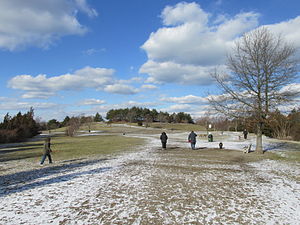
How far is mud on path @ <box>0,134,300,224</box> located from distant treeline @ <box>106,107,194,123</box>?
10711 centimetres

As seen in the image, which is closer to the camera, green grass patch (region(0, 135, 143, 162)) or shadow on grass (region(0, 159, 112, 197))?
shadow on grass (region(0, 159, 112, 197))

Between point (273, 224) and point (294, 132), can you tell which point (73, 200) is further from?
point (294, 132)

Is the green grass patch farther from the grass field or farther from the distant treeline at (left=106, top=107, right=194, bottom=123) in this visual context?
the distant treeline at (left=106, top=107, right=194, bottom=123)

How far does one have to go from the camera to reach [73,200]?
6.59m

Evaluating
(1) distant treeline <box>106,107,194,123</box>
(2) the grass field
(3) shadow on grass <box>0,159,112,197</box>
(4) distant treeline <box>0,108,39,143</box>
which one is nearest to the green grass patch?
(2) the grass field

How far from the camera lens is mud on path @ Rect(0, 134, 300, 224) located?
536 cm

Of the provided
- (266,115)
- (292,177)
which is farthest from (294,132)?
(292,177)

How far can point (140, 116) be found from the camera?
408 ft

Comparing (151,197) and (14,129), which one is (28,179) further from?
(14,129)

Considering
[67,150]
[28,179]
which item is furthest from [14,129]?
[28,179]

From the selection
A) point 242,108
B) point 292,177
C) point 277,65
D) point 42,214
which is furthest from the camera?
point 242,108

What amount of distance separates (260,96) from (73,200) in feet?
51.7

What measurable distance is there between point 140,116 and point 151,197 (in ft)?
386

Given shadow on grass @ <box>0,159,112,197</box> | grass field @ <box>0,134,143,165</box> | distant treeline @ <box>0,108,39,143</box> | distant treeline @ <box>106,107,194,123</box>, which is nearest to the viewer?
shadow on grass @ <box>0,159,112,197</box>
